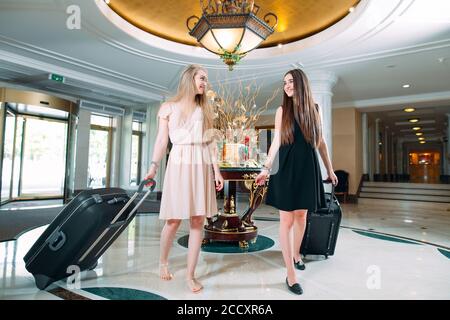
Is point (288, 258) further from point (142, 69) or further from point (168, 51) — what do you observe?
point (142, 69)

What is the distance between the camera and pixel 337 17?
14.2 ft

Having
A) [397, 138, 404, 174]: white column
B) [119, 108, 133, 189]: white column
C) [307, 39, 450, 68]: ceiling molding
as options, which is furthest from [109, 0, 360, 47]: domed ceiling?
[397, 138, 404, 174]: white column

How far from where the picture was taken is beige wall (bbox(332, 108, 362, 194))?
27.5ft

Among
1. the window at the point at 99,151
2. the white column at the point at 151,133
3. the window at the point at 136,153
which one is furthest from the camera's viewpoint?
the window at the point at 136,153

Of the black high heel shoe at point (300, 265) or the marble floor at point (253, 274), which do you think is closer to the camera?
the marble floor at point (253, 274)

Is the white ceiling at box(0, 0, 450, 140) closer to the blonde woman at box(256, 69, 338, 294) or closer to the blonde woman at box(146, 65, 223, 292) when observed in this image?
Answer: the blonde woman at box(256, 69, 338, 294)

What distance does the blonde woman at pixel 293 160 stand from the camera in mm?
1792

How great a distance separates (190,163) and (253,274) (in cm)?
96

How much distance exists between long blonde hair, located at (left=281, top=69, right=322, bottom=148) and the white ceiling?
2.54m

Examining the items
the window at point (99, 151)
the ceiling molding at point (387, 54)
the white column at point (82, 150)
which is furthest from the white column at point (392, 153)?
the white column at point (82, 150)

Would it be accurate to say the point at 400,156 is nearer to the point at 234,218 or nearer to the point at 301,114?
the point at 234,218

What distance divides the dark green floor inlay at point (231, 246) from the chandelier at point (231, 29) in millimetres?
2147

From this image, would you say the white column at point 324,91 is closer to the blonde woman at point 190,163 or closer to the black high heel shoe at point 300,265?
the black high heel shoe at point 300,265

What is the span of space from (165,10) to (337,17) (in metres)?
2.61
